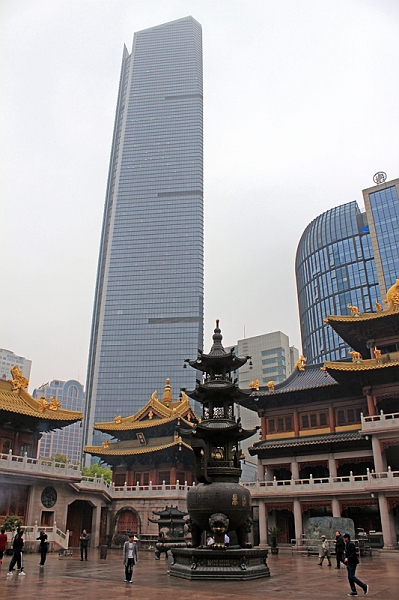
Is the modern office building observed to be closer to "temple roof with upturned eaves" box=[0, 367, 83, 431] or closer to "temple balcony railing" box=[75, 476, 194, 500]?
"temple balcony railing" box=[75, 476, 194, 500]

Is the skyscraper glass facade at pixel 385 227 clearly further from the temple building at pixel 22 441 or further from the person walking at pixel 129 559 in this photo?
the person walking at pixel 129 559

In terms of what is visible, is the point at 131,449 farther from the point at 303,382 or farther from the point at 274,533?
the point at 303,382

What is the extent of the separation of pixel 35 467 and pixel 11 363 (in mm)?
19515

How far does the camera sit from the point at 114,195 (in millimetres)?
151375

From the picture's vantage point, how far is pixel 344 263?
117 metres

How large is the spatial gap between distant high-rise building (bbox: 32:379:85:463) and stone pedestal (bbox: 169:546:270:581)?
145014 millimetres

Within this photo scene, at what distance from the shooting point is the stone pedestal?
620 inches

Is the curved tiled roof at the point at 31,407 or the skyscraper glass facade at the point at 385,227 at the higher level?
→ the skyscraper glass facade at the point at 385,227

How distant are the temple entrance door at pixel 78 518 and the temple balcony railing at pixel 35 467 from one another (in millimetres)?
4963

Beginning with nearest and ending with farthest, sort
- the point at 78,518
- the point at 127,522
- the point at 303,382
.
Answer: the point at 78,518 < the point at 127,522 < the point at 303,382

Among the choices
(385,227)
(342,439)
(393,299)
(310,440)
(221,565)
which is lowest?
(221,565)

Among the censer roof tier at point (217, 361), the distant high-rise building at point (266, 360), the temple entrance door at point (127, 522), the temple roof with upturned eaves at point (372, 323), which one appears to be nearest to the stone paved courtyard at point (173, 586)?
the censer roof tier at point (217, 361)

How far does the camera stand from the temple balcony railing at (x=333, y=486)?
102ft

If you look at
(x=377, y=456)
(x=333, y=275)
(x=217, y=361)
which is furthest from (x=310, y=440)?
(x=333, y=275)
